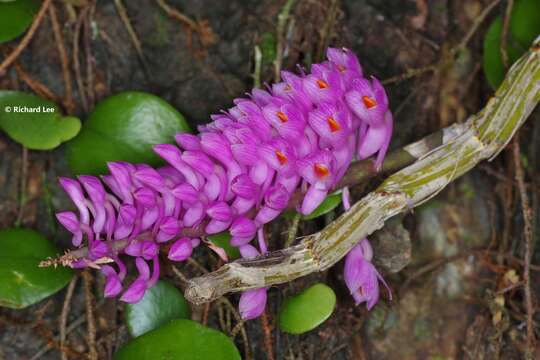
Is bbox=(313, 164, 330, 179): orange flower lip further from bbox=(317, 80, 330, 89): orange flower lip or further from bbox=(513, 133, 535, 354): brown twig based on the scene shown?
bbox=(513, 133, 535, 354): brown twig

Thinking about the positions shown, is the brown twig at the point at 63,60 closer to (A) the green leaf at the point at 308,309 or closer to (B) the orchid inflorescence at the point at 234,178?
(B) the orchid inflorescence at the point at 234,178

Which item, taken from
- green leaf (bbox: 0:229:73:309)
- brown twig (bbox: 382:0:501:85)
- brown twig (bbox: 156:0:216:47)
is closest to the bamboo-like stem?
brown twig (bbox: 382:0:501:85)

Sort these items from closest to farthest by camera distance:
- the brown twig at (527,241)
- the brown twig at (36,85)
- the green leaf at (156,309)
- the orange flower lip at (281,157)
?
the orange flower lip at (281,157)
the green leaf at (156,309)
the brown twig at (527,241)
the brown twig at (36,85)

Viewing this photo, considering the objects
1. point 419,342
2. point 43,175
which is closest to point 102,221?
point 43,175

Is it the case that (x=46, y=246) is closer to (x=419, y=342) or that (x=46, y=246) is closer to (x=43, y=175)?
(x=43, y=175)

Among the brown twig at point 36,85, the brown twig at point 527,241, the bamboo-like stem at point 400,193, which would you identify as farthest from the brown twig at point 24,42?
the brown twig at point 527,241

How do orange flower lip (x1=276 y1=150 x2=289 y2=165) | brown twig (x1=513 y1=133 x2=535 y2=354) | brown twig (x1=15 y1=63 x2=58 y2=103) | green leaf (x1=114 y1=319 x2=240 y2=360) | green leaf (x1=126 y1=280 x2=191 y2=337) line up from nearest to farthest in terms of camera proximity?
orange flower lip (x1=276 y1=150 x2=289 y2=165) → green leaf (x1=114 y1=319 x2=240 y2=360) → green leaf (x1=126 y1=280 x2=191 y2=337) → brown twig (x1=513 y1=133 x2=535 y2=354) → brown twig (x1=15 y1=63 x2=58 y2=103)
